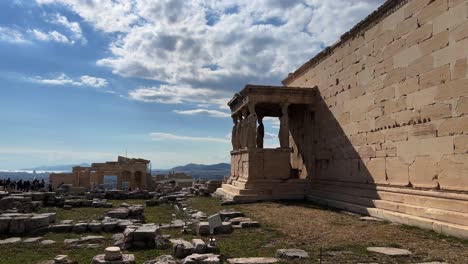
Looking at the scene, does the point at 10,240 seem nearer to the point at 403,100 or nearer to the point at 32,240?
the point at 32,240

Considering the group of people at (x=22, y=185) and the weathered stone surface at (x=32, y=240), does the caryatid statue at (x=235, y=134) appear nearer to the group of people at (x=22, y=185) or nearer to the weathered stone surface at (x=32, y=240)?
the weathered stone surface at (x=32, y=240)

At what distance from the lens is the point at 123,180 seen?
124 feet

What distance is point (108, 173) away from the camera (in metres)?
36.7

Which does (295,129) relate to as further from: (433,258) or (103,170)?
(103,170)

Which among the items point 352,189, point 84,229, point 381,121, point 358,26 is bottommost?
point 84,229

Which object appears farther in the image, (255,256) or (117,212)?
(117,212)

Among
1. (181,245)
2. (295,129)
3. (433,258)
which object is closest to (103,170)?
(295,129)

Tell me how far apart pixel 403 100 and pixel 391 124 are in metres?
0.94

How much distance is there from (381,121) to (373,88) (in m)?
1.27

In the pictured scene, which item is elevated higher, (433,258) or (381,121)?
(381,121)

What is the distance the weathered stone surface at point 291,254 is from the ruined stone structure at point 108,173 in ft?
96.4

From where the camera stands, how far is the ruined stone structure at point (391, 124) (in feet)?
32.9

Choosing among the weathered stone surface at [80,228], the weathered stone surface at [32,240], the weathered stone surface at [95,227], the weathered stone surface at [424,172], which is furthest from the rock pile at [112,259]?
the weathered stone surface at [424,172]

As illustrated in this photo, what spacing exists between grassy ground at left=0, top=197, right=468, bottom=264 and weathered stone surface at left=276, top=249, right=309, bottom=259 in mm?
162
